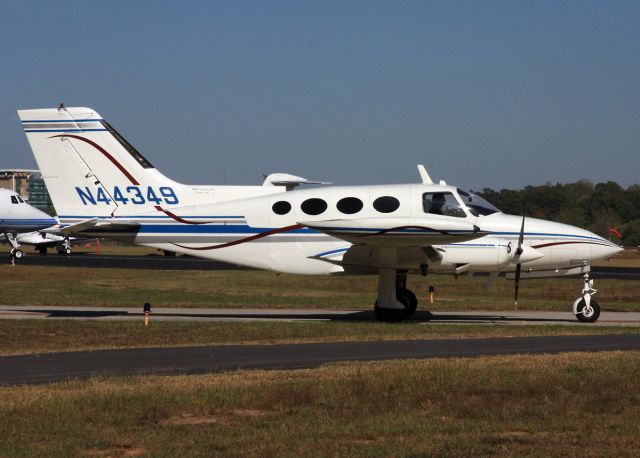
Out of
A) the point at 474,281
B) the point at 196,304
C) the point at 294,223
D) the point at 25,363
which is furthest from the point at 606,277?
the point at 25,363

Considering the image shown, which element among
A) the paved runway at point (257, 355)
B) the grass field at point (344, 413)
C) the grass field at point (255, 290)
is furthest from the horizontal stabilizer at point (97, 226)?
the grass field at point (344, 413)

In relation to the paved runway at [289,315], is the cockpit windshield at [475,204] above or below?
above

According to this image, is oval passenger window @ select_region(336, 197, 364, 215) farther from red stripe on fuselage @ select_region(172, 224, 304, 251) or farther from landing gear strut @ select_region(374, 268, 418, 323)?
landing gear strut @ select_region(374, 268, 418, 323)

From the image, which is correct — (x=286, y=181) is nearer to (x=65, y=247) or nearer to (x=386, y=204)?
(x=386, y=204)

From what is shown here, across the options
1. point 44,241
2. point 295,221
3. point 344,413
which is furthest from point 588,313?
point 44,241

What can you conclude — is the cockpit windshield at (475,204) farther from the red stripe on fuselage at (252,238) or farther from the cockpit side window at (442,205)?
the red stripe on fuselage at (252,238)

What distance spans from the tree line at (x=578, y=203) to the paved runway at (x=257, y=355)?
216 feet

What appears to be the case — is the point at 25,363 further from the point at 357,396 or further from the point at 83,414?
the point at 357,396

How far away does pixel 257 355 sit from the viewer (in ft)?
56.7

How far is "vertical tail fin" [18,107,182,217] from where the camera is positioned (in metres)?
25.2

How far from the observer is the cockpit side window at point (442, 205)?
23.3 m

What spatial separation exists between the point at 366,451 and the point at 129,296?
25793 millimetres

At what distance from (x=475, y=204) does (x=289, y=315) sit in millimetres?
6674

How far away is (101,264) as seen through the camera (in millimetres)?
55812
